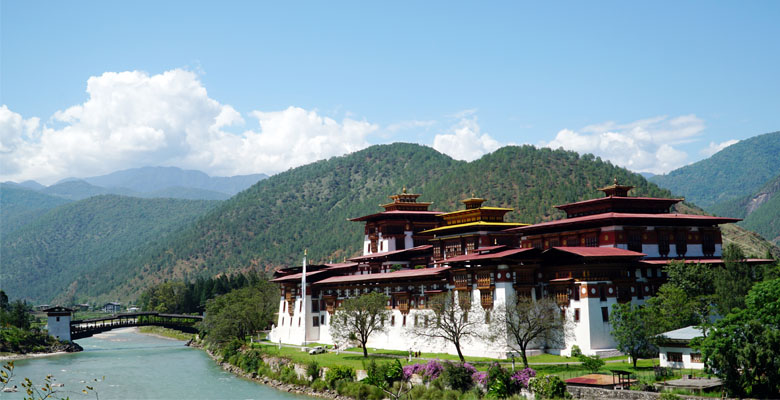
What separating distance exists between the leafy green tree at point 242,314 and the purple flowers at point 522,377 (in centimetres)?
4927

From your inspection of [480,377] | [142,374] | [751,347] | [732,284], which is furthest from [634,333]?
[142,374]

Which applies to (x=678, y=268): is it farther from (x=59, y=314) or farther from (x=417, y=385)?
(x=59, y=314)

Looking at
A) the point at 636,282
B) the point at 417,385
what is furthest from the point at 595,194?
the point at 417,385

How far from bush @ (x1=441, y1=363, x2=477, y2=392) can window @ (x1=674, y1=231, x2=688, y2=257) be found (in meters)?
26.2

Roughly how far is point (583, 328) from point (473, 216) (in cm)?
2374

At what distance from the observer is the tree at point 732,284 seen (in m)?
50.6

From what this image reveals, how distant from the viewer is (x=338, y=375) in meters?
58.3

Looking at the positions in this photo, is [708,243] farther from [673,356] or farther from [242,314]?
[242,314]

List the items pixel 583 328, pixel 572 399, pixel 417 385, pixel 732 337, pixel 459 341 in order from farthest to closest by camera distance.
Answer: pixel 459 341 < pixel 583 328 < pixel 417 385 < pixel 572 399 < pixel 732 337

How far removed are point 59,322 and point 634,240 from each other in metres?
87.6

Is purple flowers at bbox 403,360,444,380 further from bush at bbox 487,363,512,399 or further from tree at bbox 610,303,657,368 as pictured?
tree at bbox 610,303,657,368

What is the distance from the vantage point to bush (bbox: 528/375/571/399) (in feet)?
143

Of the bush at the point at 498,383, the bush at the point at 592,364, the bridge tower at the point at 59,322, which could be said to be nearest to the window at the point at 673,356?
the bush at the point at 592,364

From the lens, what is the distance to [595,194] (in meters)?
149
